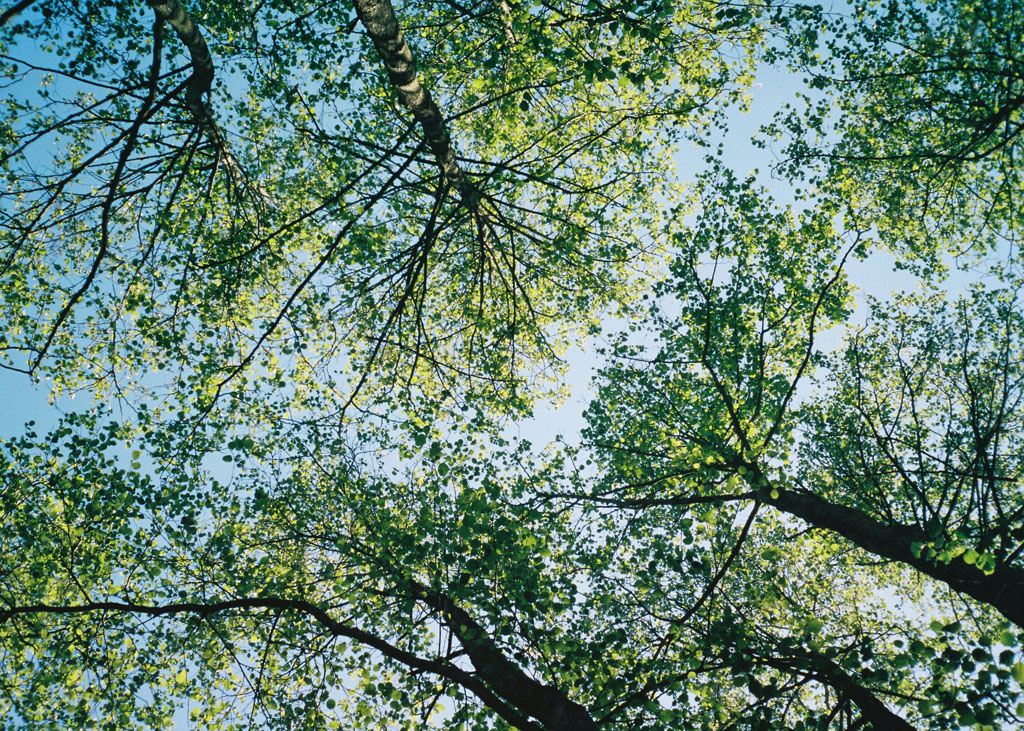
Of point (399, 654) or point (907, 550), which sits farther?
point (907, 550)

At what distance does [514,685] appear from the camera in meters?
6.28

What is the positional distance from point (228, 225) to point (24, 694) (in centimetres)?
930

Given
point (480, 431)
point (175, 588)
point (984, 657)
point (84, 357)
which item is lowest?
point (984, 657)

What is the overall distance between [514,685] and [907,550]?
5985 mm

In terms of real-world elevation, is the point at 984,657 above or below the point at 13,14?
below

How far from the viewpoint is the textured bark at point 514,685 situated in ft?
18.6

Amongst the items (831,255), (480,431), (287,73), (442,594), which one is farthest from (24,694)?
(831,255)

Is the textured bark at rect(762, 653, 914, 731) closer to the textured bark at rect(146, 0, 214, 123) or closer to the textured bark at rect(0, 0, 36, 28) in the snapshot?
the textured bark at rect(0, 0, 36, 28)

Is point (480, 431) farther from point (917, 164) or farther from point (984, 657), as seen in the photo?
point (917, 164)

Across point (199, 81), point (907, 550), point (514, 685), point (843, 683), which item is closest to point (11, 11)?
point (199, 81)

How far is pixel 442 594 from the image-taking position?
634 cm

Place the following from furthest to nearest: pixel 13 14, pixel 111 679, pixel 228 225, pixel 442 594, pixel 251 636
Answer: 1. pixel 228 225
2. pixel 251 636
3. pixel 111 679
4. pixel 442 594
5. pixel 13 14

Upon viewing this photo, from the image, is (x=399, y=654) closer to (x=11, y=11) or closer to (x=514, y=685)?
(x=514, y=685)

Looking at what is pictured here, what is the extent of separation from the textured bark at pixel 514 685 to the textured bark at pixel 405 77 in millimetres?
6551
